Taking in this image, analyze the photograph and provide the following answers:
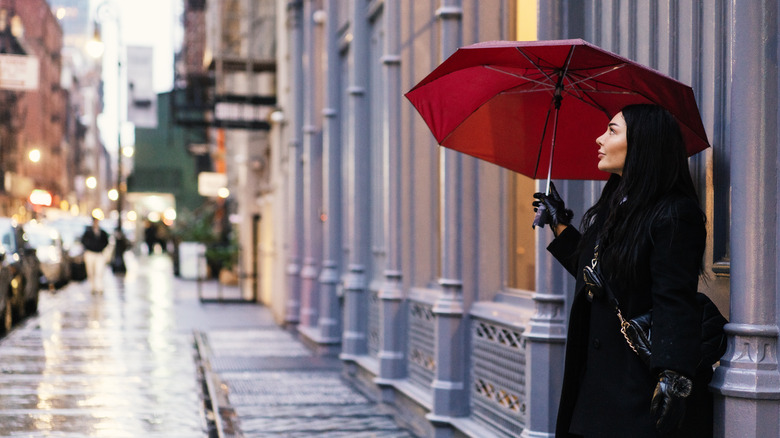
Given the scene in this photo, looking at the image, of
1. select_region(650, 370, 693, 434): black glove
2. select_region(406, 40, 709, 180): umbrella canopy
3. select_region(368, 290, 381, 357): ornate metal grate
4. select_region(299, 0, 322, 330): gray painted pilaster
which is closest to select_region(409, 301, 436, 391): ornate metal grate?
select_region(368, 290, 381, 357): ornate metal grate

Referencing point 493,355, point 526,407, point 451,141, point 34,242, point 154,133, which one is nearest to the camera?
point 451,141

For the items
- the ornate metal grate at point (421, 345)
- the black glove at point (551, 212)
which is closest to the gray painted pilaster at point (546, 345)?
the black glove at point (551, 212)

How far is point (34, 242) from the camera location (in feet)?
91.8

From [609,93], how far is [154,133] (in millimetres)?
94506

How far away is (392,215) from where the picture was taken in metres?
10.2

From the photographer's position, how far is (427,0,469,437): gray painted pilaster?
8.20 m

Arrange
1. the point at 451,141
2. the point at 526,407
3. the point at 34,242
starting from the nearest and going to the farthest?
the point at 451,141 < the point at 526,407 < the point at 34,242

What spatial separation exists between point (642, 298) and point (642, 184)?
41 centimetres

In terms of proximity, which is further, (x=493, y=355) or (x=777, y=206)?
(x=493, y=355)

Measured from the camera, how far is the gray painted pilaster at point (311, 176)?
1605 centimetres

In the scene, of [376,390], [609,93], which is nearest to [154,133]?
[376,390]

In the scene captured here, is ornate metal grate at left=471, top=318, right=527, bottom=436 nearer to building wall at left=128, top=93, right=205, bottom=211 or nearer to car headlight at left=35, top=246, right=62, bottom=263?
car headlight at left=35, top=246, right=62, bottom=263

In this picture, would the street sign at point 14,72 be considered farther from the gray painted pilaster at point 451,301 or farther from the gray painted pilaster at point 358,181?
the gray painted pilaster at point 451,301

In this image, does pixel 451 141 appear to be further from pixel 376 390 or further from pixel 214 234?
pixel 214 234
